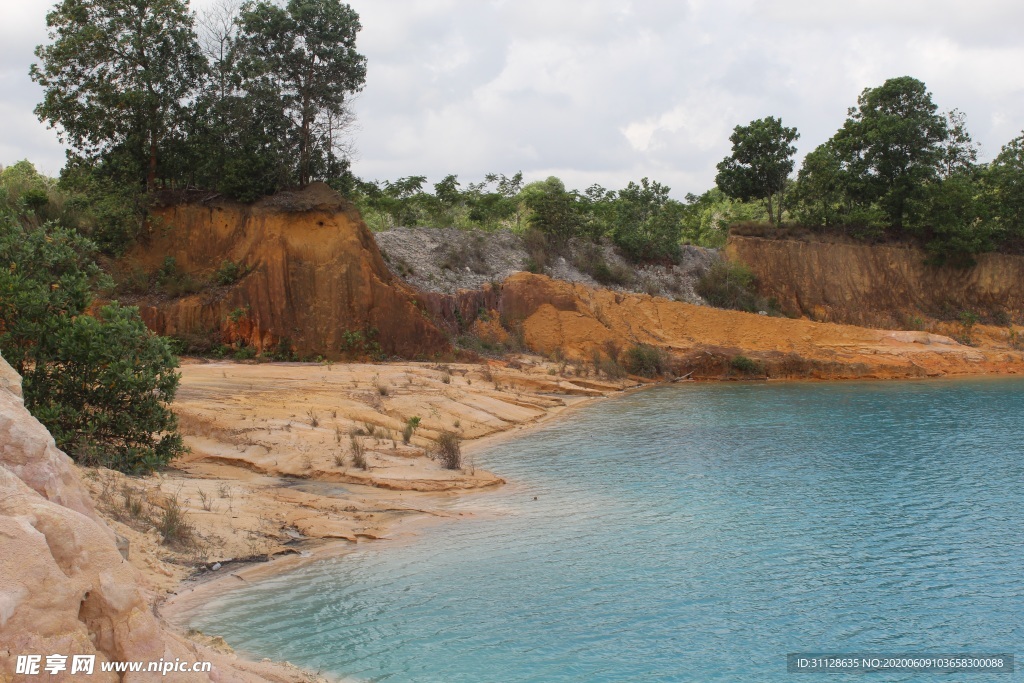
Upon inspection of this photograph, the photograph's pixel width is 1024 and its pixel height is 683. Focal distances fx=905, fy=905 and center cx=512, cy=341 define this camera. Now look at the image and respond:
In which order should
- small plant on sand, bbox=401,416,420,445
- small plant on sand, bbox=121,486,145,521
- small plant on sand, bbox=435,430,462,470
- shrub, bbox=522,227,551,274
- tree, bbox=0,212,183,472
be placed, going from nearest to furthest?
small plant on sand, bbox=121,486,145,521, tree, bbox=0,212,183,472, small plant on sand, bbox=435,430,462,470, small plant on sand, bbox=401,416,420,445, shrub, bbox=522,227,551,274

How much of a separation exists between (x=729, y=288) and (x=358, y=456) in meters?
31.9

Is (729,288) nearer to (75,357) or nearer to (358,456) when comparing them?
(358,456)

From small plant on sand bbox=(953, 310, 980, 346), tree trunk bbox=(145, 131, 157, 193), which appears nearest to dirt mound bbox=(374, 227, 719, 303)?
tree trunk bbox=(145, 131, 157, 193)

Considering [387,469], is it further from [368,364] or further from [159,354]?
[368,364]

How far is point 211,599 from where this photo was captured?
962cm

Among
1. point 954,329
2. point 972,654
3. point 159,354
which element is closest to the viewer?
point 972,654

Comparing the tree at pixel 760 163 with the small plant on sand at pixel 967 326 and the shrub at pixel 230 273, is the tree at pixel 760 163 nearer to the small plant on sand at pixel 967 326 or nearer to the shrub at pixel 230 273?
the small plant on sand at pixel 967 326

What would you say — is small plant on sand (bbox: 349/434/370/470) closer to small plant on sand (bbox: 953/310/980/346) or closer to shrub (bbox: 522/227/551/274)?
shrub (bbox: 522/227/551/274)

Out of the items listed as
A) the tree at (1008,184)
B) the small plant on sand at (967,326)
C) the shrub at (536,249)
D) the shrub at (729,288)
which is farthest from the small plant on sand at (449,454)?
the tree at (1008,184)

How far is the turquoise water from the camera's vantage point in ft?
28.5

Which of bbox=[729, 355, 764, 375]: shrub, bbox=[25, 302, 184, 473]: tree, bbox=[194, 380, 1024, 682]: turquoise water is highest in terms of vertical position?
bbox=[25, 302, 184, 473]: tree

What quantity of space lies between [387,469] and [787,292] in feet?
116

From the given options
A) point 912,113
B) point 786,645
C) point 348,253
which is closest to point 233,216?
point 348,253

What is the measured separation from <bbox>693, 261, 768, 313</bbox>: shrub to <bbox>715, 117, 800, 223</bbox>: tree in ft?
18.1
